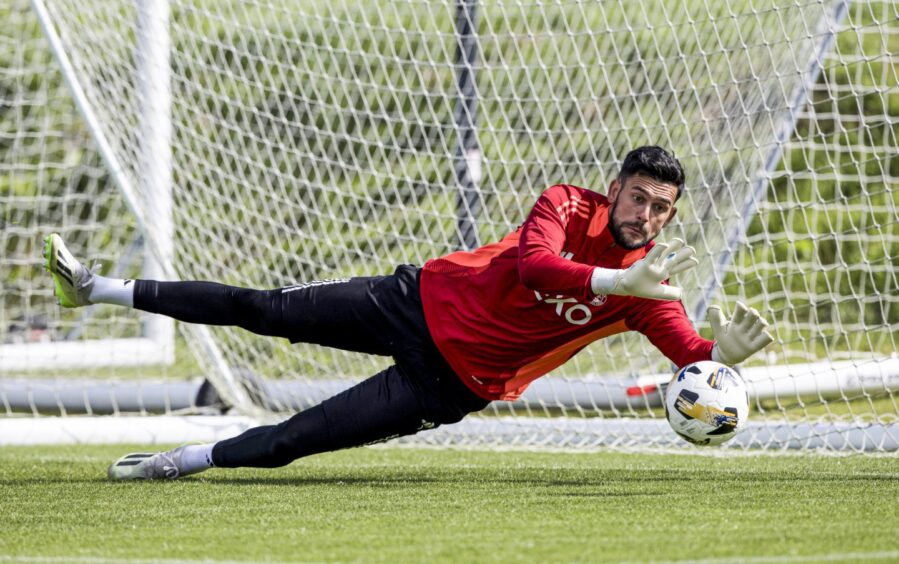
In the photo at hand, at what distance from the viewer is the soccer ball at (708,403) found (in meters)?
4.50

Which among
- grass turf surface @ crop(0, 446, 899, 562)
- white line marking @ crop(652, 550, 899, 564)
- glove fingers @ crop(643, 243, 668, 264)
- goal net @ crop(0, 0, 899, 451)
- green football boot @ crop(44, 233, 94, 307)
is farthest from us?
goal net @ crop(0, 0, 899, 451)

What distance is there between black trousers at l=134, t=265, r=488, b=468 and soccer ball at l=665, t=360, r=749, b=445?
916 millimetres

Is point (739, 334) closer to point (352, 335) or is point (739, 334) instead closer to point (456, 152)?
point (352, 335)

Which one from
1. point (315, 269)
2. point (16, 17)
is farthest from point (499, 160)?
point (16, 17)

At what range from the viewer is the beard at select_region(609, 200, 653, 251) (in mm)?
4645

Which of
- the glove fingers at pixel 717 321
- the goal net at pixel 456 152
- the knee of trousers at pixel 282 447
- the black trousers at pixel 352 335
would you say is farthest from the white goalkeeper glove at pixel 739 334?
the goal net at pixel 456 152

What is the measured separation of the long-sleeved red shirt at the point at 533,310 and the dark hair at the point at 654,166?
0.83 ft

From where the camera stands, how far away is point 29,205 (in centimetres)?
1087

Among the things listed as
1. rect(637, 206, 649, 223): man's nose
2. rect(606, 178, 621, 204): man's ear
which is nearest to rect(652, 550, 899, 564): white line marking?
rect(637, 206, 649, 223): man's nose

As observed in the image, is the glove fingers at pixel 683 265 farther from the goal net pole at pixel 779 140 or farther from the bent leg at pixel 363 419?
A: the goal net pole at pixel 779 140

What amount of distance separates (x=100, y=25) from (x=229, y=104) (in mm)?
975

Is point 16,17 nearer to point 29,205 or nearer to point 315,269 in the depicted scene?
Result: point 29,205

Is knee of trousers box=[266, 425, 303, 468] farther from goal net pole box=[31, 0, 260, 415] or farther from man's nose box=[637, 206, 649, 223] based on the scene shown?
goal net pole box=[31, 0, 260, 415]

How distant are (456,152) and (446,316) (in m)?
2.83
